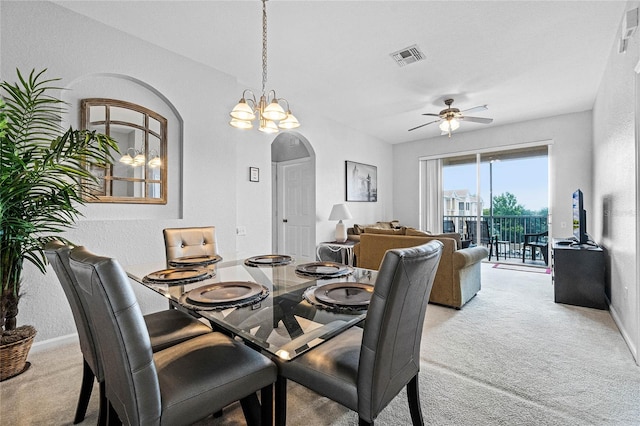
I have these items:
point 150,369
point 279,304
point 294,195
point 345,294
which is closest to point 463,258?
point 345,294

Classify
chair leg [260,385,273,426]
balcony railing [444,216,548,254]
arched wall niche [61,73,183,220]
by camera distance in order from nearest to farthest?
chair leg [260,385,273,426] < arched wall niche [61,73,183,220] < balcony railing [444,216,548,254]

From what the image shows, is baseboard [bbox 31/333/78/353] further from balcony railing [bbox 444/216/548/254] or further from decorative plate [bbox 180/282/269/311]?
balcony railing [bbox 444/216/548/254]

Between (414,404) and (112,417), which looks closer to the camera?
(112,417)

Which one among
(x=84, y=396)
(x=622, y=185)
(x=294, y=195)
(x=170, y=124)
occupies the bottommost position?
(x=84, y=396)

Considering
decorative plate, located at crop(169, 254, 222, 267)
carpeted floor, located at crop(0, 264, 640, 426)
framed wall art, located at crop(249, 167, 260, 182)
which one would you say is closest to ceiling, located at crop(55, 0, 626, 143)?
framed wall art, located at crop(249, 167, 260, 182)

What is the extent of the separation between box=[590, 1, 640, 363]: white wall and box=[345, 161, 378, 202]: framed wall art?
360cm

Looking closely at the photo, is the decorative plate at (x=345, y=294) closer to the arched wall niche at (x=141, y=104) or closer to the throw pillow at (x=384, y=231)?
the arched wall niche at (x=141, y=104)

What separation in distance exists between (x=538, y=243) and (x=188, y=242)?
5.99 metres

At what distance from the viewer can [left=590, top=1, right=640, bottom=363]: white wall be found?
88.7 inches

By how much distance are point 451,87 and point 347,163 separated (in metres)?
2.27

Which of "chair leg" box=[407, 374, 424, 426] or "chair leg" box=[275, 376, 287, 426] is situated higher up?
"chair leg" box=[275, 376, 287, 426]

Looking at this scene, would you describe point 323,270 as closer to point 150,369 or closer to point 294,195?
point 150,369

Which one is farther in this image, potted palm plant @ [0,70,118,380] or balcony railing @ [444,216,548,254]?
balcony railing @ [444,216,548,254]

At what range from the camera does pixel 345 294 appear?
1472mm
